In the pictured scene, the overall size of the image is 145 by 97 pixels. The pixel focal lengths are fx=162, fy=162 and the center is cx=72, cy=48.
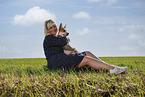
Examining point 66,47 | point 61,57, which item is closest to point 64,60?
point 61,57

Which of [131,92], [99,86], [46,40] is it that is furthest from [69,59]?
[131,92]

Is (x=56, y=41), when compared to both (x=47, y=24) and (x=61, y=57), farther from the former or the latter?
(x=47, y=24)

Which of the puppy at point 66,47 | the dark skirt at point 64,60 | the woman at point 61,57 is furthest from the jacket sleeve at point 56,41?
the dark skirt at point 64,60

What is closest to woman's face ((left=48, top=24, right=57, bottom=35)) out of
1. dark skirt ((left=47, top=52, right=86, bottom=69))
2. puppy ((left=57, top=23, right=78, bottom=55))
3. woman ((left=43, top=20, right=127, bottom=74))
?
woman ((left=43, top=20, right=127, bottom=74))

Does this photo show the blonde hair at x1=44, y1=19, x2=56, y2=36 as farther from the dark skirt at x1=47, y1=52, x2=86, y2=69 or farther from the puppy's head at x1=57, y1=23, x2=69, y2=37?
the dark skirt at x1=47, y1=52, x2=86, y2=69

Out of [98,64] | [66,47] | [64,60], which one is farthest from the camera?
[66,47]

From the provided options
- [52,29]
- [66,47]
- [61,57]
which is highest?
[52,29]

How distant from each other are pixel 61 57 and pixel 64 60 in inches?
5.9

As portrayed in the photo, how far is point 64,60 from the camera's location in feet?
18.3

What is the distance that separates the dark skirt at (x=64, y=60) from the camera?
17.8 ft

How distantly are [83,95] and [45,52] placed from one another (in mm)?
3394

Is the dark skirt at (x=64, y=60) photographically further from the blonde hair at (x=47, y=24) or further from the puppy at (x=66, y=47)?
the blonde hair at (x=47, y=24)

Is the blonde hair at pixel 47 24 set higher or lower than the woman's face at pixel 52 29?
higher

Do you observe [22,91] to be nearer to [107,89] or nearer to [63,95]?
[63,95]
